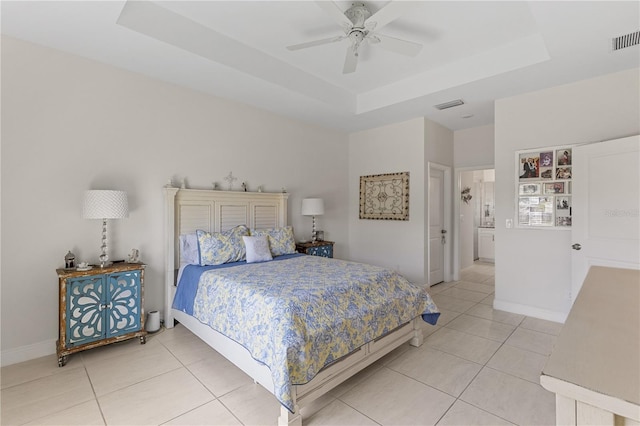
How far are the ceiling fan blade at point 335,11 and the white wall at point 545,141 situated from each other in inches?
107

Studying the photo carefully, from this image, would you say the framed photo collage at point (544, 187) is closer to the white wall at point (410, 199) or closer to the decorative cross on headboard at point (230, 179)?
the white wall at point (410, 199)

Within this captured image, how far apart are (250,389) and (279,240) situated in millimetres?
1935

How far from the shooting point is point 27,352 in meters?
2.72

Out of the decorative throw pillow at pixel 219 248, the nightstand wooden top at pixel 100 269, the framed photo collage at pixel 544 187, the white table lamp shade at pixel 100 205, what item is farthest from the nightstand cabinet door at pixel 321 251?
the framed photo collage at pixel 544 187

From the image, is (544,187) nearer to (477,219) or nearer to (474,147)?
(474,147)

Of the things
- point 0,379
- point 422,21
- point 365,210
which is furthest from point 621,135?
point 0,379

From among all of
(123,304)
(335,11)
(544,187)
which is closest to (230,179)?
(123,304)

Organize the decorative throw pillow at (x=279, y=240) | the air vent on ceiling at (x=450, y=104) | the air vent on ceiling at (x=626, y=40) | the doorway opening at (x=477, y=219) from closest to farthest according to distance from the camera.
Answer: the air vent on ceiling at (x=626, y=40), the decorative throw pillow at (x=279, y=240), the air vent on ceiling at (x=450, y=104), the doorway opening at (x=477, y=219)

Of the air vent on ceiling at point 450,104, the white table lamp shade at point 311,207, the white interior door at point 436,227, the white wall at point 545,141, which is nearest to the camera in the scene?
the white wall at point 545,141

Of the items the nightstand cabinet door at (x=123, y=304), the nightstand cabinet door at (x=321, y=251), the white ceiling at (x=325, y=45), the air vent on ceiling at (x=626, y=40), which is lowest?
the nightstand cabinet door at (x=123, y=304)

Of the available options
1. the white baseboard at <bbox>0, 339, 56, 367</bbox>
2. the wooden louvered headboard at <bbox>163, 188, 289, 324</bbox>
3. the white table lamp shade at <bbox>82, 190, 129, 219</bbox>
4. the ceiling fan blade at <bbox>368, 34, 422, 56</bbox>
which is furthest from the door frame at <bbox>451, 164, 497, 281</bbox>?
the white baseboard at <bbox>0, 339, 56, 367</bbox>

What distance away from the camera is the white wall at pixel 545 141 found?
3.26m

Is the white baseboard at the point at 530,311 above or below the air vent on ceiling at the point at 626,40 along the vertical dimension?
below

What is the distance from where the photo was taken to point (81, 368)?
260cm
